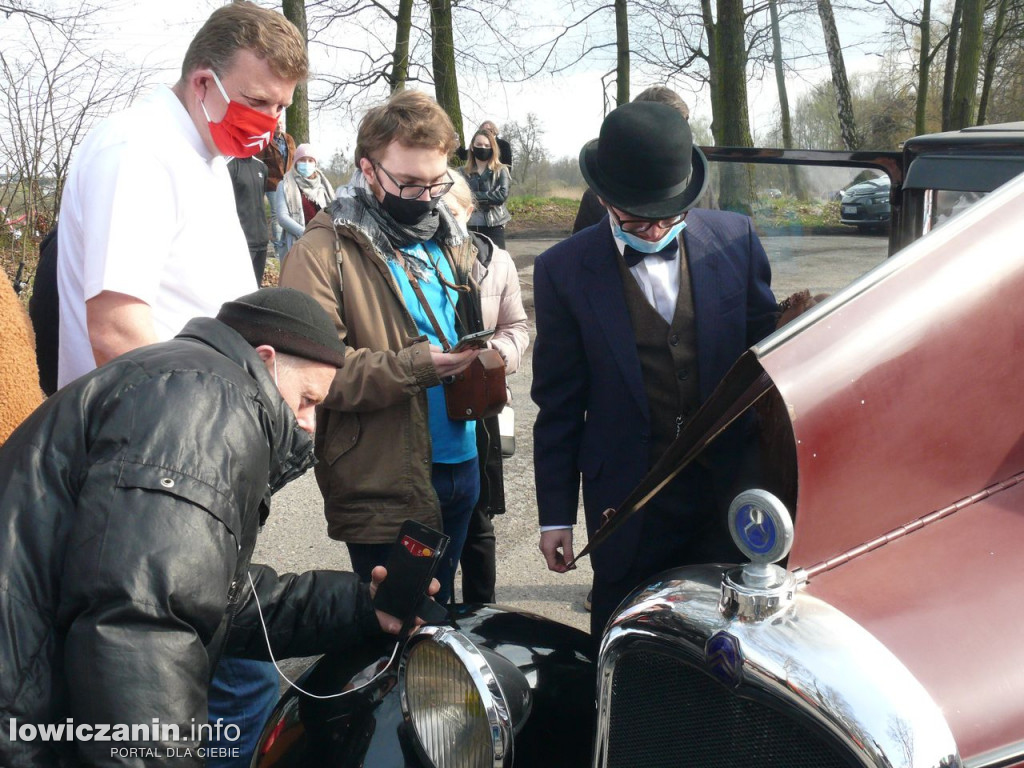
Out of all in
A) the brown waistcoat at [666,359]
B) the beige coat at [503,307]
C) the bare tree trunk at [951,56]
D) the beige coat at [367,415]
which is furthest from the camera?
the bare tree trunk at [951,56]

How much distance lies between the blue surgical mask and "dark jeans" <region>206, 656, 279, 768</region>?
1483 millimetres

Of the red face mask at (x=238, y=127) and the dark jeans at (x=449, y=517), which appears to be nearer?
the red face mask at (x=238, y=127)

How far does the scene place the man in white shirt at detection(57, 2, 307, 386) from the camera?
2.25 meters

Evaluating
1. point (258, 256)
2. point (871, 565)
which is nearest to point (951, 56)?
point (258, 256)

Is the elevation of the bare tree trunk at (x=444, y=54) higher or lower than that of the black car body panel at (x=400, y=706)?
higher

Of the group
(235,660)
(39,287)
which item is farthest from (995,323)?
(39,287)

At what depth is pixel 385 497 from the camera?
2.69 metres

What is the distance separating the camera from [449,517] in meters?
2.94

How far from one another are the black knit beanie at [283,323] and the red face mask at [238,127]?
867 millimetres

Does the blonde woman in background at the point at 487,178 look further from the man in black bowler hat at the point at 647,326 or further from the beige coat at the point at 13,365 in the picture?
the beige coat at the point at 13,365

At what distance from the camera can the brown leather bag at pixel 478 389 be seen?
276cm

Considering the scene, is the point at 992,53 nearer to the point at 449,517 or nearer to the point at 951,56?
the point at 951,56

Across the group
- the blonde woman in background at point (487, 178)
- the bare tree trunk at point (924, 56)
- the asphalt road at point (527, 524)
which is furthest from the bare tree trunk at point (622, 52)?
the asphalt road at point (527, 524)

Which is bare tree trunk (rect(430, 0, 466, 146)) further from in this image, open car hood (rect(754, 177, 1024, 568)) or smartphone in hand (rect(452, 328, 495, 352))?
open car hood (rect(754, 177, 1024, 568))
